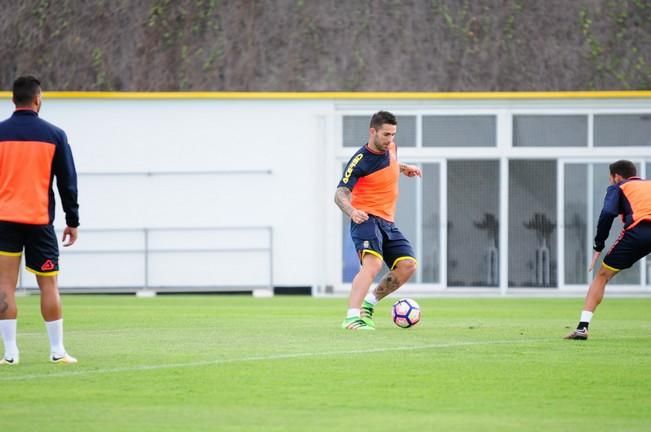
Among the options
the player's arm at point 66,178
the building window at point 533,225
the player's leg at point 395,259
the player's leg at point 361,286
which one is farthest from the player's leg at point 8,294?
the building window at point 533,225

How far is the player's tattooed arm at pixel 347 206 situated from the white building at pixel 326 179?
16483mm

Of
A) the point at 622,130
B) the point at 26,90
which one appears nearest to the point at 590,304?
the point at 26,90

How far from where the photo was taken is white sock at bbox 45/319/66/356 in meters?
11.2

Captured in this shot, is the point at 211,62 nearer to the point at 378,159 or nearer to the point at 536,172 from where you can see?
the point at 536,172

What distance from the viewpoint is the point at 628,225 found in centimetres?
1476

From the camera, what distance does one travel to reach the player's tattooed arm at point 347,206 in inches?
589

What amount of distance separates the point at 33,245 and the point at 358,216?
471cm

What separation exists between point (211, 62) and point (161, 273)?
4.86 meters

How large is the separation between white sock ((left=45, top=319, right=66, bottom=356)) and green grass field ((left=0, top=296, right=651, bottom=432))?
0.21 metres

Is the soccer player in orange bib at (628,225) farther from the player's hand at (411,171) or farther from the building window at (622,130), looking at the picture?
the building window at (622,130)

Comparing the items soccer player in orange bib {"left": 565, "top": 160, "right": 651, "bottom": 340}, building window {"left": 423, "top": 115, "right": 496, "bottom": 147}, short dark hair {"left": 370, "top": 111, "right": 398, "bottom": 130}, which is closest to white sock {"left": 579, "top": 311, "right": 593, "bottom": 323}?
soccer player in orange bib {"left": 565, "top": 160, "right": 651, "bottom": 340}

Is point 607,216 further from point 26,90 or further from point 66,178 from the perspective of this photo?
point 26,90

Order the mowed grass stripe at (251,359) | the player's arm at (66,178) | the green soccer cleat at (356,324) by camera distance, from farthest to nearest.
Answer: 1. the green soccer cleat at (356,324)
2. the player's arm at (66,178)
3. the mowed grass stripe at (251,359)

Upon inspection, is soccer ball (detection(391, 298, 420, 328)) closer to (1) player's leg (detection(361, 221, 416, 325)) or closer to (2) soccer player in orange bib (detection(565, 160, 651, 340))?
(1) player's leg (detection(361, 221, 416, 325))
